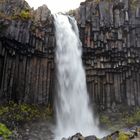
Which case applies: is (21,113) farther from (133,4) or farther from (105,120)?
(133,4)

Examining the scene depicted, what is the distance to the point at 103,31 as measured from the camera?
26.5 metres

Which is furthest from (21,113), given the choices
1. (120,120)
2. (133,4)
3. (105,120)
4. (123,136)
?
(133,4)

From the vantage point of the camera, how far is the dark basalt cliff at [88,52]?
2462 cm

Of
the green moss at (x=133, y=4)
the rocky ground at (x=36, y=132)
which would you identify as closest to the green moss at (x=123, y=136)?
the rocky ground at (x=36, y=132)

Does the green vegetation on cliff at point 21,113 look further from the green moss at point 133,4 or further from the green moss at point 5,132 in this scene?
the green moss at point 133,4

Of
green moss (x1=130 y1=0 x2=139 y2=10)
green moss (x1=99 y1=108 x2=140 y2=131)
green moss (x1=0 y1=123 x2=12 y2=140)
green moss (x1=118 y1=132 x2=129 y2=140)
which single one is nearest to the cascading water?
green moss (x1=99 y1=108 x2=140 y2=131)

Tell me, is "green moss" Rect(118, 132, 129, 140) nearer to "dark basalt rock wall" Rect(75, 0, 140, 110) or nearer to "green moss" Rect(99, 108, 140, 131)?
"green moss" Rect(99, 108, 140, 131)

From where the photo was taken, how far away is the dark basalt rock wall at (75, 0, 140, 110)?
85.3ft

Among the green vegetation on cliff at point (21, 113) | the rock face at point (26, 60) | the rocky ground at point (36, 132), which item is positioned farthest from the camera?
the rock face at point (26, 60)

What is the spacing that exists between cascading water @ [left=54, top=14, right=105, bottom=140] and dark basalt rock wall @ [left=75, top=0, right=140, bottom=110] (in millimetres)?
637

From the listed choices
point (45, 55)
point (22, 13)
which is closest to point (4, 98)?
point (45, 55)

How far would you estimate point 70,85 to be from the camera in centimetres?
2581

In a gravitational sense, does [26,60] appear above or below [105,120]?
above

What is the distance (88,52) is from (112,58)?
189 cm
